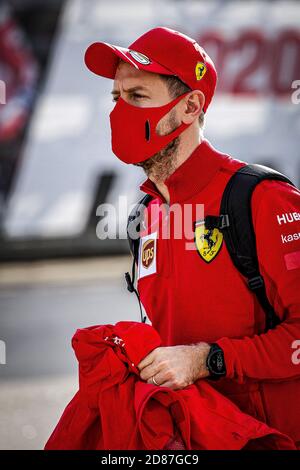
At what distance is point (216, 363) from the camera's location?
2.62 meters

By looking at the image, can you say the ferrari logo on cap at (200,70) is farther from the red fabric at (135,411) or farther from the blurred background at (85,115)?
the blurred background at (85,115)

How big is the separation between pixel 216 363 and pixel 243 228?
1.30ft

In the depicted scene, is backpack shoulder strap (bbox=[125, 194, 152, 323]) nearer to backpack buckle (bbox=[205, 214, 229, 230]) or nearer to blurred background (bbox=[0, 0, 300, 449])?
backpack buckle (bbox=[205, 214, 229, 230])

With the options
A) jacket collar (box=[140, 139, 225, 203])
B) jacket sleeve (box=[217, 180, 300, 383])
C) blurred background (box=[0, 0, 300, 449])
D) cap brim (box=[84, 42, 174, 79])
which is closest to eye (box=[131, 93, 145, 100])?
cap brim (box=[84, 42, 174, 79])

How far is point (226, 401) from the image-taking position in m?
2.57

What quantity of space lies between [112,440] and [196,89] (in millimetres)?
1119

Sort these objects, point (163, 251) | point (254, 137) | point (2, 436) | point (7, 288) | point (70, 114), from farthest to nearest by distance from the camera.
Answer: point (254, 137) < point (70, 114) < point (7, 288) < point (2, 436) < point (163, 251)

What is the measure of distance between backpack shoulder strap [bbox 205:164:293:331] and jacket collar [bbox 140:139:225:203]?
0.12m

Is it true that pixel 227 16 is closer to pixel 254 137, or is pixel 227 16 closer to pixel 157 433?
pixel 254 137

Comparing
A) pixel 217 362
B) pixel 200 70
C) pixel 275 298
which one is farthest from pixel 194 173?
pixel 217 362

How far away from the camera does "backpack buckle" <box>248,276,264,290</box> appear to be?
2666mm

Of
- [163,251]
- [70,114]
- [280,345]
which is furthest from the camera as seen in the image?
[70,114]

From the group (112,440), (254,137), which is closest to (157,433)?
(112,440)

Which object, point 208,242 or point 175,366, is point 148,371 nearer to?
point 175,366
